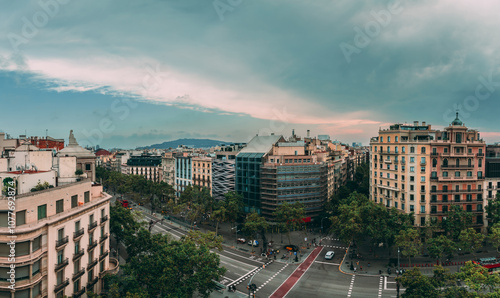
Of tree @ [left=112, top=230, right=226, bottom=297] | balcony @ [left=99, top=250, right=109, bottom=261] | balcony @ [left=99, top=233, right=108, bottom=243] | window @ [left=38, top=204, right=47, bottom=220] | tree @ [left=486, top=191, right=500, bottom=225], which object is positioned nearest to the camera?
window @ [left=38, top=204, right=47, bottom=220]

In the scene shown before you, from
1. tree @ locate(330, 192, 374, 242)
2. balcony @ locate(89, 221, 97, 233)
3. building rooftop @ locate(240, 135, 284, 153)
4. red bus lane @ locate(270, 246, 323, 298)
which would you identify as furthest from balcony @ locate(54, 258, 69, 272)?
building rooftop @ locate(240, 135, 284, 153)

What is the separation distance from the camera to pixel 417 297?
38.8 metres

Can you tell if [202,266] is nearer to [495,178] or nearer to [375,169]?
[375,169]

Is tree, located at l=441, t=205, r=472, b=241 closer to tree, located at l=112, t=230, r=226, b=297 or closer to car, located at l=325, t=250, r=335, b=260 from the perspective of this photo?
car, located at l=325, t=250, r=335, b=260

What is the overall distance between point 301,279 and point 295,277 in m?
1.43

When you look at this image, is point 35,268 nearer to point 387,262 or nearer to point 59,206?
point 59,206

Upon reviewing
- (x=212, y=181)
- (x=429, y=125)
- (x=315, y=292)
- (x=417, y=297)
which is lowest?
(x=315, y=292)

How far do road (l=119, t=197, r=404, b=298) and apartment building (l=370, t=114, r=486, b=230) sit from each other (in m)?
24.1

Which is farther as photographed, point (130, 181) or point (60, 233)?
point (130, 181)

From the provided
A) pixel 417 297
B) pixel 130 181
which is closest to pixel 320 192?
pixel 417 297

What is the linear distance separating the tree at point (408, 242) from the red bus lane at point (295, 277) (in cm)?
1930

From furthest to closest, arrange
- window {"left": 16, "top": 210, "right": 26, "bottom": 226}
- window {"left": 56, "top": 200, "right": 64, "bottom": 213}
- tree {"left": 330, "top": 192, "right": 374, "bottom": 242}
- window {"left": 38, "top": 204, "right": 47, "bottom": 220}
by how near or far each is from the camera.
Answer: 1. tree {"left": 330, "top": 192, "right": 374, "bottom": 242}
2. window {"left": 56, "top": 200, "right": 64, "bottom": 213}
3. window {"left": 38, "top": 204, "right": 47, "bottom": 220}
4. window {"left": 16, "top": 210, "right": 26, "bottom": 226}

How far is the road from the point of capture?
52812mm

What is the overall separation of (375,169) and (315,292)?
47.2 metres
